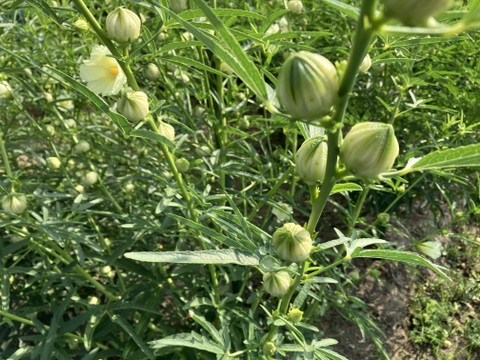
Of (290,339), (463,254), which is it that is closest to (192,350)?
(290,339)

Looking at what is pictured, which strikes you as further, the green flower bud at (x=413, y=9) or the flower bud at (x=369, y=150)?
the flower bud at (x=369, y=150)

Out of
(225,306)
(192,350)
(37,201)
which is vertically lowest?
(192,350)

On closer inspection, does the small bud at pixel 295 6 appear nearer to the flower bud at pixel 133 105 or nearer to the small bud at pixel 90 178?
the flower bud at pixel 133 105

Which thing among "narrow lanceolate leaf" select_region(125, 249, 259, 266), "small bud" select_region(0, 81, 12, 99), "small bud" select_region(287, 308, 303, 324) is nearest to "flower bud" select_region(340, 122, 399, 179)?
"narrow lanceolate leaf" select_region(125, 249, 259, 266)

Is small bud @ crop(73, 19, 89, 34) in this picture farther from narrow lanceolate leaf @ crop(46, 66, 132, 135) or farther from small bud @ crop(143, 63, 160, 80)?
small bud @ crop(143, 63, 160, 80)

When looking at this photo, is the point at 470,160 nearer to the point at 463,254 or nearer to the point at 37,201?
the point at 37,201

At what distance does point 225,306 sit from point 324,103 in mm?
1178

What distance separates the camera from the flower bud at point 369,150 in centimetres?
58

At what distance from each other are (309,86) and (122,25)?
528 mm

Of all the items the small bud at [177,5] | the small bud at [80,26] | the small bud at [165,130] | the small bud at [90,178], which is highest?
the small bud at [177,5]

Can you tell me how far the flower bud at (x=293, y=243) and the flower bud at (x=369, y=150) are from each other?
0.69ft

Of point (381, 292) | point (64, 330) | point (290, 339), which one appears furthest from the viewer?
point (381, 292)

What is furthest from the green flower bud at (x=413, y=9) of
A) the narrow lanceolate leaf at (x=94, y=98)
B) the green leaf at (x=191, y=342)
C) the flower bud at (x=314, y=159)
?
Answer: the green leaf at (x=191, y=342)

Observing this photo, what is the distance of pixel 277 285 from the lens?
90cm
